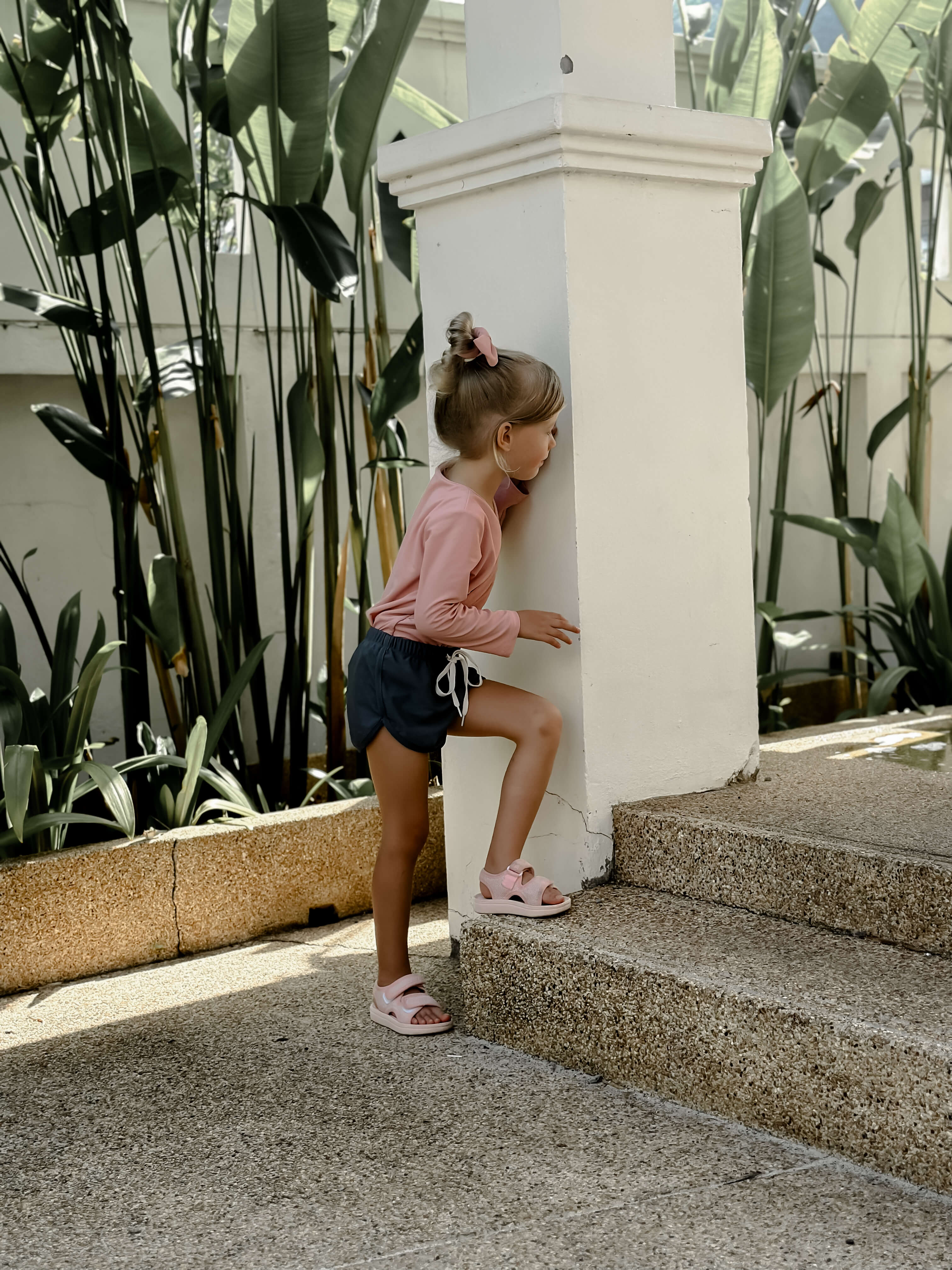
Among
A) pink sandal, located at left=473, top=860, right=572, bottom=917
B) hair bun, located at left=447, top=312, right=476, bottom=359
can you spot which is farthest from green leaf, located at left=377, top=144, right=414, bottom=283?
pink sandal, located at left=473, top=860, right=572, bottom=917

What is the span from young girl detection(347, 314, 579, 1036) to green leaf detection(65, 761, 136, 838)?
72 cm

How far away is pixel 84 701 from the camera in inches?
117

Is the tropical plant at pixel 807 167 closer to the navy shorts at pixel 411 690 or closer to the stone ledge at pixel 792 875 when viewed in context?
the stone ledge at pixel 792 875

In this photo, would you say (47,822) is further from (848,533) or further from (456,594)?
(848,533)

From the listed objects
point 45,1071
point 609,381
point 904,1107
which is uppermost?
point 609,381

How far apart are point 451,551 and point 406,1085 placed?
87 centimetres

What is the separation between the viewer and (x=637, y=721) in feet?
8.37

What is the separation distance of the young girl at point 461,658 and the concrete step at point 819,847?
9.0 inches

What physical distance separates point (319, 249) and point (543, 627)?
1239mm

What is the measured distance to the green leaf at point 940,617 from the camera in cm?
400

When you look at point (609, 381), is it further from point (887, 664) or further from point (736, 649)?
point (887, 664)

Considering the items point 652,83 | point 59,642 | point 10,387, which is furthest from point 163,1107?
point 10,387

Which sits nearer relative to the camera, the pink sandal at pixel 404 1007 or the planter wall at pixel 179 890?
the pink sandal at pixel 404 1007

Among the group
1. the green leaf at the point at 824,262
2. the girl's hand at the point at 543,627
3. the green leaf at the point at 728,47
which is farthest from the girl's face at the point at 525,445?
the green leaf at the point at 824,262
